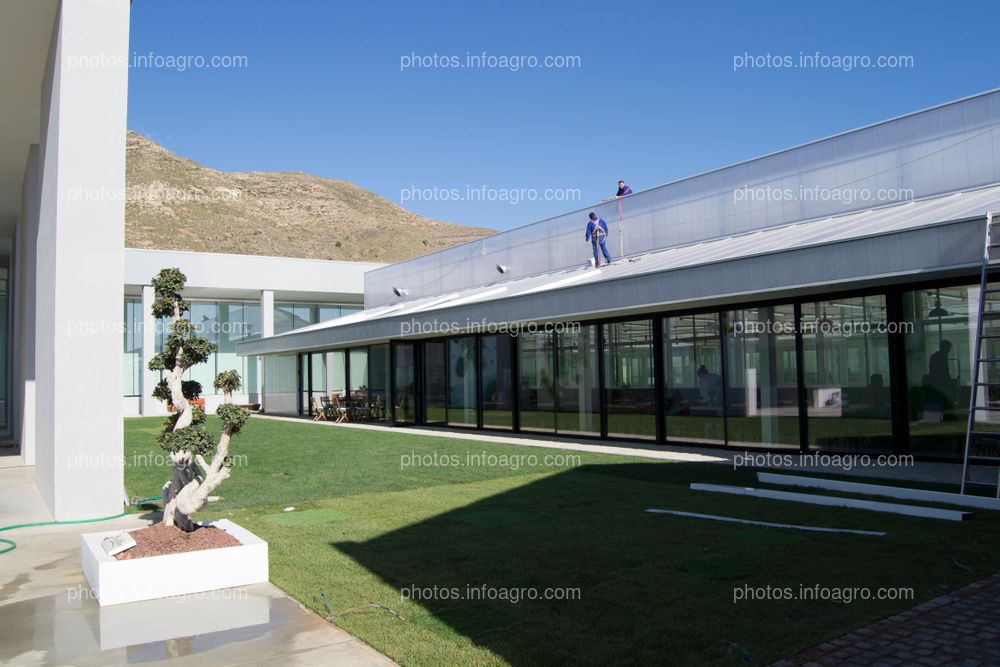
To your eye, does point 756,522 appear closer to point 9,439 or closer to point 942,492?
point 942,492

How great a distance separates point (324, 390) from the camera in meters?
29.0

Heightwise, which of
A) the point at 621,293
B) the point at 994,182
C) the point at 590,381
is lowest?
the point at 590,381

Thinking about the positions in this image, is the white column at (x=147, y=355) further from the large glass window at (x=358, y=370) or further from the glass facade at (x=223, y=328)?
the large glass window at (x=358, y=370)

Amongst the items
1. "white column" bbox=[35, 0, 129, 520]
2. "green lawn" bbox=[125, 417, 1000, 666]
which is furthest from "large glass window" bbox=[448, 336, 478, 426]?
"white column" bbox=[35, 0, 129, 520]

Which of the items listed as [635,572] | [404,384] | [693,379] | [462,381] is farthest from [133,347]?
[635,572]

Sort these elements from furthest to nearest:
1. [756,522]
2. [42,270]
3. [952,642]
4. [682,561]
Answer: [42,270]
[756,522]
[682,561]
[952,642]

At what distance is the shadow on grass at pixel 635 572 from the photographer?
4.48 meters

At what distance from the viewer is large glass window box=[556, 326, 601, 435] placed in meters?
16.2

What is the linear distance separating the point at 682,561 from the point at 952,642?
2.17 m

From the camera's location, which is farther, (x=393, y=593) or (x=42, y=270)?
(x=42, y=270)

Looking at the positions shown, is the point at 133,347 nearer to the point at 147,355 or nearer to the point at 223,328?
the point at 147,355

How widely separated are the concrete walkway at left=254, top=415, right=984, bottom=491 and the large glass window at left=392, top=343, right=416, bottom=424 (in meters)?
4.57

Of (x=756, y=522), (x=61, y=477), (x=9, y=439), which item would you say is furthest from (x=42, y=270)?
(x=9, y=439)

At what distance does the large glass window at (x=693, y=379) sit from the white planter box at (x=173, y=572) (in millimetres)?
9560
